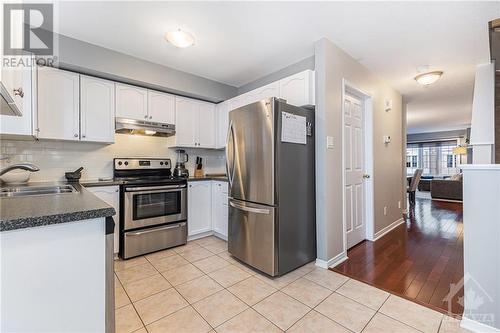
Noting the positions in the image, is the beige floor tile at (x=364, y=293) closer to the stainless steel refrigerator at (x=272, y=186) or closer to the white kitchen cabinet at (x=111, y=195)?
the stainless steel refrigerator at (x=272, y=186)

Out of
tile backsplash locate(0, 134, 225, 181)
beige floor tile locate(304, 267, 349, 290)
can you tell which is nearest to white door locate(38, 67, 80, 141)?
tile backsplash locate(0, 134, 225, 181)

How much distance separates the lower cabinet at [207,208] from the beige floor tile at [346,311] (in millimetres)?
1762

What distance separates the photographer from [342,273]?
91.0 inches

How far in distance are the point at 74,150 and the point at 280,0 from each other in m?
2.89

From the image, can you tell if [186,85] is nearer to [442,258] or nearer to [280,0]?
[280,0]

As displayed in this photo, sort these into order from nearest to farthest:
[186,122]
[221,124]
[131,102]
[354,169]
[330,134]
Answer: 1. [330,134]
2. [131,102]
3. [354,169]
4. [186,122]
5. [221,124]

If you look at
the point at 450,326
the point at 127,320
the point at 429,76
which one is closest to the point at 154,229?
the point at 127,320

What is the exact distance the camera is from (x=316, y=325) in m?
1.57

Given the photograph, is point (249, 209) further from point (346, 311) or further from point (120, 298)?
point (120, 298)

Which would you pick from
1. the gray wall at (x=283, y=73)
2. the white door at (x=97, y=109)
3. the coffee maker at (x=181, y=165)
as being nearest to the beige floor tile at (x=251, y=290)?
the coffee maker at (x=181, y=165)

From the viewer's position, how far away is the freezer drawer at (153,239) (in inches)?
104

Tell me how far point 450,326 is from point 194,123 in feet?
11.6

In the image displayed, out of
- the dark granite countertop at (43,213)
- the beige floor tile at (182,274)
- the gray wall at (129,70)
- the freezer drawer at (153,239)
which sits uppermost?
the gray wall at (129,70)

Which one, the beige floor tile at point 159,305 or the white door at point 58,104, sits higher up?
the white door at point 58,104
